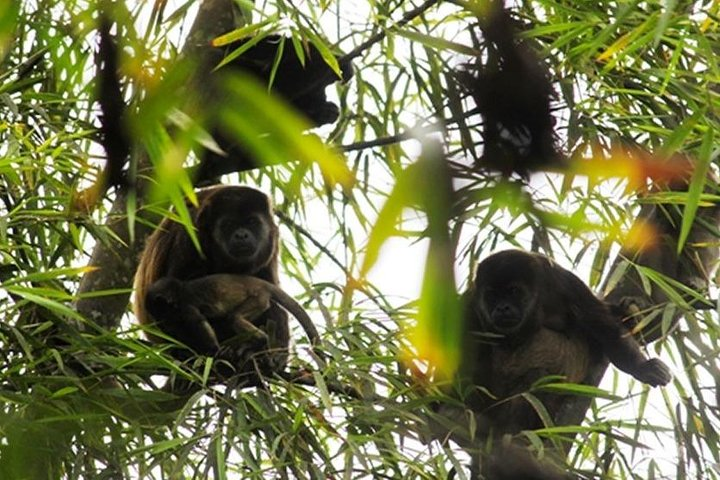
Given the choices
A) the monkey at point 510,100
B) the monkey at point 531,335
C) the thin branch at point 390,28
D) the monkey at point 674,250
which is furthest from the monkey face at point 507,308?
the monkey at point 510,100

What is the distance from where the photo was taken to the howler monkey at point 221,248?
5039mm

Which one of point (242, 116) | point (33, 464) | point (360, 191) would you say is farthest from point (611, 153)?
point (242, 116)

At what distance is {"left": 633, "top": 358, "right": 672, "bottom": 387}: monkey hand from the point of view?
4.54 metres

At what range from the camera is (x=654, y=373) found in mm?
4562

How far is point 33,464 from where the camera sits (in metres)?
3.53

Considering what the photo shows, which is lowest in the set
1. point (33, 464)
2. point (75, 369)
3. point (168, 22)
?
point (33, 464)

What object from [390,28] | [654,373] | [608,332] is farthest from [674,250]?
[390,28]

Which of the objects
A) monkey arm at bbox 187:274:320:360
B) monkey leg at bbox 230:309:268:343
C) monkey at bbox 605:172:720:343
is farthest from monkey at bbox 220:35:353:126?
monkey at bbox 605:172:720:343

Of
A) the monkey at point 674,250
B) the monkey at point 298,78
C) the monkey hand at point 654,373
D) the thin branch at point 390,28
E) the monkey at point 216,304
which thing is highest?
the monkey at point 298,78

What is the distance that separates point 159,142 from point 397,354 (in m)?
1.83

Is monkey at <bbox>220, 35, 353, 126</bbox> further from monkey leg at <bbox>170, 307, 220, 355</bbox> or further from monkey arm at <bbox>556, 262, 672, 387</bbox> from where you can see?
monkey arm at <bbox>556, 262, 672, 387</bbox>

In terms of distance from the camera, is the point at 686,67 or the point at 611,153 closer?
the point at 611,153

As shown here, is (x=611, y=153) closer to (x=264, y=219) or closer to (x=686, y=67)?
(x=686, y=67)

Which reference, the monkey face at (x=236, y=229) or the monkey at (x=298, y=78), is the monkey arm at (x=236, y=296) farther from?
the monkey at (x=298, y=78)
